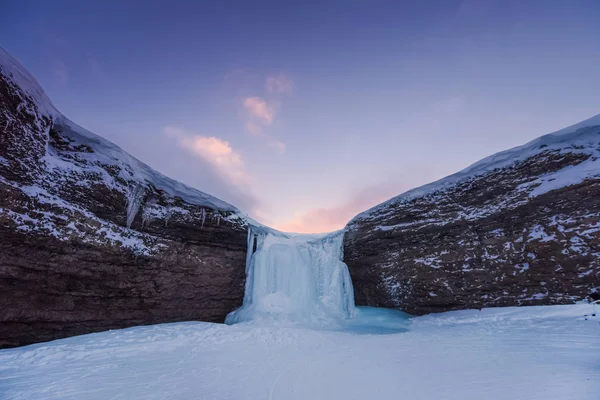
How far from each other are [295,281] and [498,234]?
926 centimetres

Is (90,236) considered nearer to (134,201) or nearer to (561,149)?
(134,201)

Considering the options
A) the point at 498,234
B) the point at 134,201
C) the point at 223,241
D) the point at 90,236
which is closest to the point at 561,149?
the point at 498,234

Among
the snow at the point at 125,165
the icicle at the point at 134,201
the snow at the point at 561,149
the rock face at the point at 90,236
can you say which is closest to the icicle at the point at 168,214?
the rock face at the point at 90,236

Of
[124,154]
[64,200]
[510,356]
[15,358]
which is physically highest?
[124,154]

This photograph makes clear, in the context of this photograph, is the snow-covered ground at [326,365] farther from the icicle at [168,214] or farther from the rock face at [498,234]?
the icicle at [168,214]

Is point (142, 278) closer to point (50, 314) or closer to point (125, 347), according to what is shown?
point (50, 314)

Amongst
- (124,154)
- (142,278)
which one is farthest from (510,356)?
(124,154)

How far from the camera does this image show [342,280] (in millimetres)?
14203

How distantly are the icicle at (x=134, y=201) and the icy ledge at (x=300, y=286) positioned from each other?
202 inches

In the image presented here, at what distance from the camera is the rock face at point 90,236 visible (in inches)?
280

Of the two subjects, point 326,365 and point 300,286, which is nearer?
point 326,365

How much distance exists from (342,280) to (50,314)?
38.3 feet

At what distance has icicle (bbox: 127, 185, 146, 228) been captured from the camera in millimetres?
10078

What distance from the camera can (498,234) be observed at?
1021 centimetres
